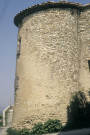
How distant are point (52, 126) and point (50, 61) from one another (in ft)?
11.8

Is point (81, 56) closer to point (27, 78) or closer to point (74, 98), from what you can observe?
point (74, 98)

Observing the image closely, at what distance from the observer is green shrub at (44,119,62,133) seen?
32.0ft

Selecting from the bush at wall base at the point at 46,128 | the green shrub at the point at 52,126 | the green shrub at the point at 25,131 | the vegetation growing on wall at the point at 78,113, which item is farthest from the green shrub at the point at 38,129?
the vegetation growing on wall at the point at 78,113

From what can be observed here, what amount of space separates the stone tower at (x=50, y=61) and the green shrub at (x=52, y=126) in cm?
27

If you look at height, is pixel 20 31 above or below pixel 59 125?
above

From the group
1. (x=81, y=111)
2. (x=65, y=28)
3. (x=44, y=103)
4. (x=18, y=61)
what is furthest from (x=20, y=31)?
(x=81, y=111)

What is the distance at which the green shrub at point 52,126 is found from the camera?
975 cm

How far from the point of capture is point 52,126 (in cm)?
977

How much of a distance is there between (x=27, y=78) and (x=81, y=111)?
361 cm

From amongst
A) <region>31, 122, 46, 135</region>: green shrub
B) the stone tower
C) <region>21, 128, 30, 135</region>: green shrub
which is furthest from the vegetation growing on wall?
<region>21, 128, 30, 135</region>: green shrub

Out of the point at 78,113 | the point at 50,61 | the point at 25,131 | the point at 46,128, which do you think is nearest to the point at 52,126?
the point at 46,128

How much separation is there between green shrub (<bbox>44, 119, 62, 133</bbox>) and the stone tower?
273 millimetres

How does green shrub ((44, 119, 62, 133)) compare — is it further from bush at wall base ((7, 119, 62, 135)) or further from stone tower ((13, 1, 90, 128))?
stone tower ((13, 1, 90, 128))

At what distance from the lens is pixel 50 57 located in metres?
10.8
